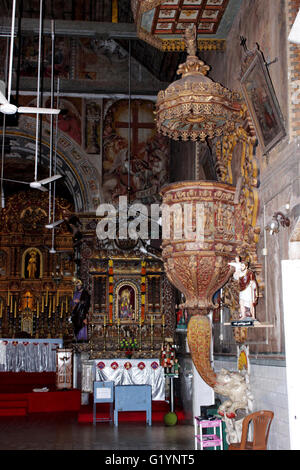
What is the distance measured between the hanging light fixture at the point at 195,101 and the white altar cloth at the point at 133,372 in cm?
705

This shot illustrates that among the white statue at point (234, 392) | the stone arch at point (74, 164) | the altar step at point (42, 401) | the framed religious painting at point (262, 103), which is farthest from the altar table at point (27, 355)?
the framed religious painting at point (262, 103)

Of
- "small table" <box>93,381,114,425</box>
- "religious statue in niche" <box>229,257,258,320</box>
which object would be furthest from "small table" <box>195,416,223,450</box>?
"small table" <box>93,381,114,425</box>

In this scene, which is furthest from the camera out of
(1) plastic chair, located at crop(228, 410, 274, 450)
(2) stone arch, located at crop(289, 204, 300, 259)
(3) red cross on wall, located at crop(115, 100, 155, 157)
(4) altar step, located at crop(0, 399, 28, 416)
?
(3) red cross on wall, located at crop(115, 100, 155, 157)

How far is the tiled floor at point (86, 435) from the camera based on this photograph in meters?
8.40

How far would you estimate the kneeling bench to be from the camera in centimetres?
1077

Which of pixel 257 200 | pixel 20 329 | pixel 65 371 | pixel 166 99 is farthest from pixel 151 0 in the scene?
pixel 20 329

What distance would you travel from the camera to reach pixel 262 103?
6328 mm

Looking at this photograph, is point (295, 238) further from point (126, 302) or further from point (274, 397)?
point (126, 302)

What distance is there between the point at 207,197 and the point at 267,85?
154 centimetres

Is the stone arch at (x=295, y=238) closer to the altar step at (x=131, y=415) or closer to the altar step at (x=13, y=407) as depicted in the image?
the altar step at (x=131, y=415)

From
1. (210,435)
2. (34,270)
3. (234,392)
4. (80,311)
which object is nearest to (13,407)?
(80,311)

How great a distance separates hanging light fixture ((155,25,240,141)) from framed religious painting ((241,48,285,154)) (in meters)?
0.51

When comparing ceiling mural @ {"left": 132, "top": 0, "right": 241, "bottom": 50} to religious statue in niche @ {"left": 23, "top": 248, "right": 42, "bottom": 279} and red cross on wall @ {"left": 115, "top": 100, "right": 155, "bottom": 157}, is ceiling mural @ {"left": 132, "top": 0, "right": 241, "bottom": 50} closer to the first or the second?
red cross on wall @ {"left": 115, "top": 100, "right": 155, "bottom": 157}

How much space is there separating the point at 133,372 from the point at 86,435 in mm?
3950
